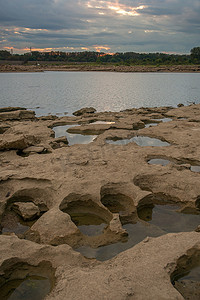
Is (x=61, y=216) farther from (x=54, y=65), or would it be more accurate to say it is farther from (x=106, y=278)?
(x=54, y=65)

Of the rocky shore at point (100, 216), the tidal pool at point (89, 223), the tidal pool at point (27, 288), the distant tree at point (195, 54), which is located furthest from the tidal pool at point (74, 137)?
the distant tree at point (195, 54)

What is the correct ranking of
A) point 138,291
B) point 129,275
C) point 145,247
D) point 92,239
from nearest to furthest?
point 138,291 < point 129,275 < point 145,247 < point 92,239

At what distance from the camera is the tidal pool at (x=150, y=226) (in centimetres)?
433

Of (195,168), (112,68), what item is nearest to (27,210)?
(195,168)

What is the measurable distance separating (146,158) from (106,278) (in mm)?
4923

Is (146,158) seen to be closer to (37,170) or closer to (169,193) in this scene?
(169,193)

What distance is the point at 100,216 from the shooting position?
213 inches

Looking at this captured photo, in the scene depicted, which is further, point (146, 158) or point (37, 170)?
point (146, 158)

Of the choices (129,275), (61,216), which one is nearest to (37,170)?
(61,216)

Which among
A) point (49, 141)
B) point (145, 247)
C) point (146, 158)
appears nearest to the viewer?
point (145, 247)

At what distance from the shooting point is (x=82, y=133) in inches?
493

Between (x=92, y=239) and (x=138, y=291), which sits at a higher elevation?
A: (x=138, y=291)

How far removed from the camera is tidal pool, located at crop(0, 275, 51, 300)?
3.47 meters

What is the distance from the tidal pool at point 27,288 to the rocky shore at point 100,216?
0.11ft
